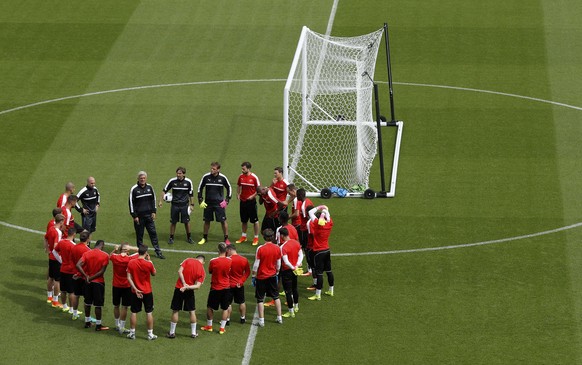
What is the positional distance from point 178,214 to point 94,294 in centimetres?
483

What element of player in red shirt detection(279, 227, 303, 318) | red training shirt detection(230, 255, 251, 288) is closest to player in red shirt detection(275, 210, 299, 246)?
player in red shirt detection(279, 227, 303, 318)

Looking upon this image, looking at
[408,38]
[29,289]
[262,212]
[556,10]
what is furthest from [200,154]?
[556,10]

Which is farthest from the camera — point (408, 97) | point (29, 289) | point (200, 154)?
point (408, 97)

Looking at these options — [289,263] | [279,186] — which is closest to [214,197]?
[279,186]

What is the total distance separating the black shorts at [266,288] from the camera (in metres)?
25.4

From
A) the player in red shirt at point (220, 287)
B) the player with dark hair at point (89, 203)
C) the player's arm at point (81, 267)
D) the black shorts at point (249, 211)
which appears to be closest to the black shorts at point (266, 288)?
the player in red shirt at point (220, 287)

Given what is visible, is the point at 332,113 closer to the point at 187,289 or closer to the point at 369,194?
the point at 369,194

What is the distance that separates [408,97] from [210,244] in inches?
474

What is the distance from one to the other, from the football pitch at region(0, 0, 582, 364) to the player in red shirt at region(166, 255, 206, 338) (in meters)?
0.37

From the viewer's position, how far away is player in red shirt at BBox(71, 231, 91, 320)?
25.4 meters

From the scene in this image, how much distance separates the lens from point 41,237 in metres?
30.1

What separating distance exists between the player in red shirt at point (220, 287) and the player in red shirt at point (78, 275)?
103 inches

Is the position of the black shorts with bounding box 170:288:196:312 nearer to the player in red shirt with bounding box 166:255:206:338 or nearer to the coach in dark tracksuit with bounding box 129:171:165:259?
the player in red shirt with bounding box 166:255:206:338

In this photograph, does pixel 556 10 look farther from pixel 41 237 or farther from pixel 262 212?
pixel 41 237
